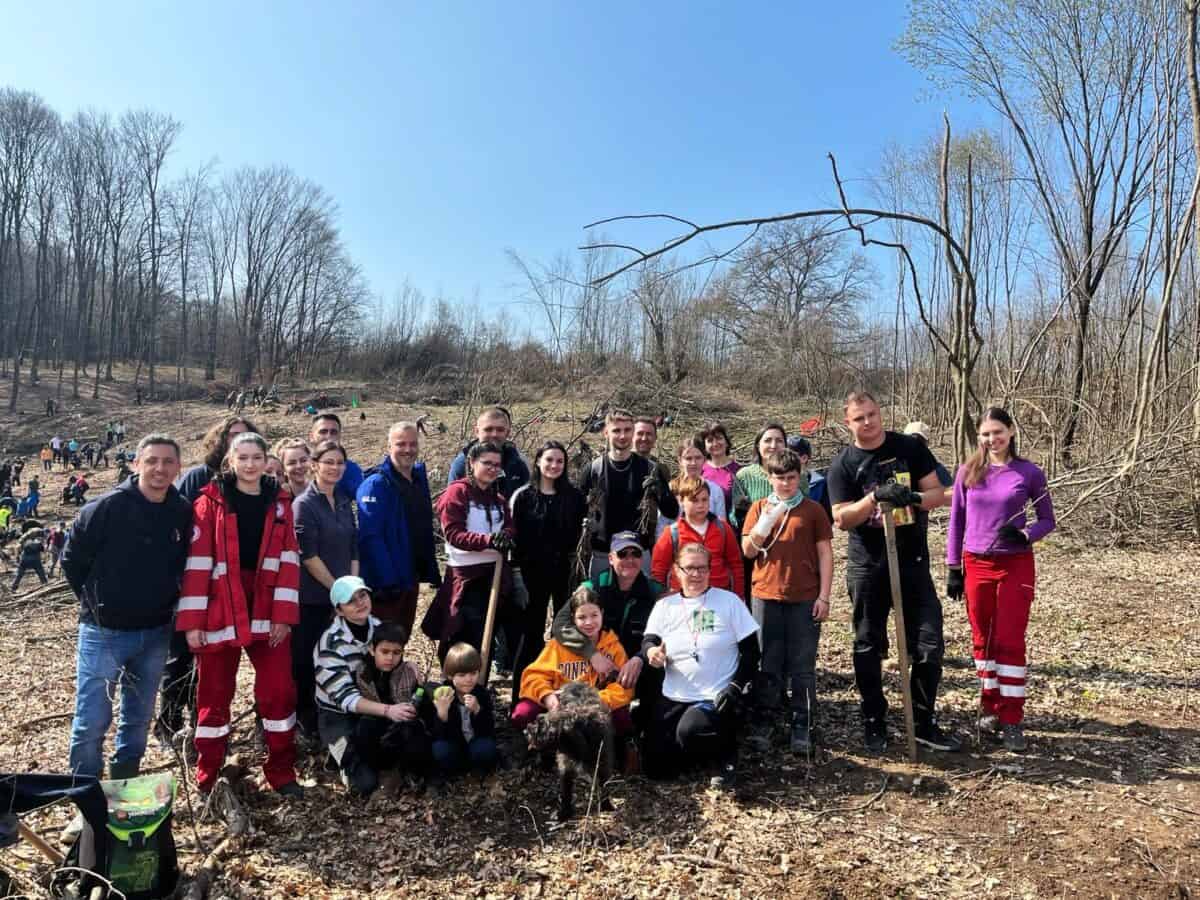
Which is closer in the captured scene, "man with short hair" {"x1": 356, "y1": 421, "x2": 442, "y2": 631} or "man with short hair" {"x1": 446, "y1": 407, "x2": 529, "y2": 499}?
"man with short hair" {"x1": 356, "y1": 421, "x2": 442, "y2": 631}

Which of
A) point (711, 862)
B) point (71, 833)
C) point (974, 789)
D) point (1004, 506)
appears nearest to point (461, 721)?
point (711, 862)

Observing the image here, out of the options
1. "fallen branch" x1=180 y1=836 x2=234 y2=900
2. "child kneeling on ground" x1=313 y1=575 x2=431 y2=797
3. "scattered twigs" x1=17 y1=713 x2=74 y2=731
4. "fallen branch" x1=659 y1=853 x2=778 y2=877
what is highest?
"child kneeling on ground" x1=313 y1=575 x2=431 y2=797

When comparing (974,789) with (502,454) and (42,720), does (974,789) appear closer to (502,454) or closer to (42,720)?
(502,454)

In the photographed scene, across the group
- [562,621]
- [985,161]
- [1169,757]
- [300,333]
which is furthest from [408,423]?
[300,333]

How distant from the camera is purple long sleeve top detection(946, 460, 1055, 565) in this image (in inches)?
166

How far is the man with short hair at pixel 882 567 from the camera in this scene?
163 inches

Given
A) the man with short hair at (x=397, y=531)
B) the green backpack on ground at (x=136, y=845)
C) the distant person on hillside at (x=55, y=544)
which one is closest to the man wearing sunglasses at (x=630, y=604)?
the man with short hair at (x=397, y=531)

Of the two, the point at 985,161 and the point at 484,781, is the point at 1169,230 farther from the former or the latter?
the point at 484,781

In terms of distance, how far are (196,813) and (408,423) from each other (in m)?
2.45

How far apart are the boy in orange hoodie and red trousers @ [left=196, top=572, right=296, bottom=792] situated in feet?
3.91

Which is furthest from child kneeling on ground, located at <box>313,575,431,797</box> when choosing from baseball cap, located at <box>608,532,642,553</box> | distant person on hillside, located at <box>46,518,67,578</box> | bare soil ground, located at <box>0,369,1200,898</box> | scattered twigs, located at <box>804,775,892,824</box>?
distant person on hillside, located at <box>46,518,67,578</box>

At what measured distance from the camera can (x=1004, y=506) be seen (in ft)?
13.9

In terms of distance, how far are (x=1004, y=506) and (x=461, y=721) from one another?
3239mm

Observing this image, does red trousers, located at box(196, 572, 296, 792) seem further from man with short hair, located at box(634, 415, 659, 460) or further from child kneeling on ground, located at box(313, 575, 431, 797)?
man with short hair, located at box(634, 415, 659, 460)
